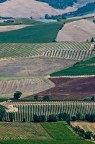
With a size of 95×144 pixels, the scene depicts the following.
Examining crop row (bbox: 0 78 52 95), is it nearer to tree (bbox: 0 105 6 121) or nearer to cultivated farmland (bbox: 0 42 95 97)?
cultivated farmland (bbox: 0 42 95 97)

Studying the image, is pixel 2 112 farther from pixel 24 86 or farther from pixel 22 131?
pixel 24 86

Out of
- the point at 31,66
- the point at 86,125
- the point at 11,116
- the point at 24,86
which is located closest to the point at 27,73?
the point at 31,66

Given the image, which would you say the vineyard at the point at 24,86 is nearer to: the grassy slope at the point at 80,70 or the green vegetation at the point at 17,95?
the green vegetation at the point at 17,95

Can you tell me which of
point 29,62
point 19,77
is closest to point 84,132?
point 19,77

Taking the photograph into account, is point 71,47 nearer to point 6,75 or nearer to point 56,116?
point 6,75

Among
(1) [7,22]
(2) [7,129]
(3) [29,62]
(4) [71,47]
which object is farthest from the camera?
(1) [7,22]

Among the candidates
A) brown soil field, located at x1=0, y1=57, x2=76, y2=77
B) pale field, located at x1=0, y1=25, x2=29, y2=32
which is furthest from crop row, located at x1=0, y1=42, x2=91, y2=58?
pale field, located at x1=0, y1=25, x2=29, y2=32
